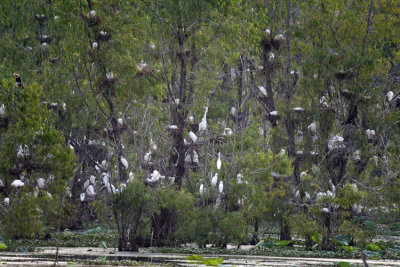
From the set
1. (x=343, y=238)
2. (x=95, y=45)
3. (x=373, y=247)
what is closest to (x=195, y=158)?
(x=95, y=45)

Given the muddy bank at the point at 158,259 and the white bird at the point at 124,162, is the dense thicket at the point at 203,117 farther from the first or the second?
the muddy bank at the point at 158,259

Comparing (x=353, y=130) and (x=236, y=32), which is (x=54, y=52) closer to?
(x=236, y=32)

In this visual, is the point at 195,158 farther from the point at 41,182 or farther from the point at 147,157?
the point at 41,182

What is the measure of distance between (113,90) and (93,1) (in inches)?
67.6

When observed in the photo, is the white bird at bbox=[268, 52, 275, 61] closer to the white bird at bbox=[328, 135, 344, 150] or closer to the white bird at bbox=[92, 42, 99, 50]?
the white bird at bbox=[328, 135, 344, 150]

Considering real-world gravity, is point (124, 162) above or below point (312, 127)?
below

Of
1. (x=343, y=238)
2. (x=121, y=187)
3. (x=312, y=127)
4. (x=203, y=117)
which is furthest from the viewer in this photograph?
(x=312, y=127)

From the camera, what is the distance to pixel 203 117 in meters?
15.8

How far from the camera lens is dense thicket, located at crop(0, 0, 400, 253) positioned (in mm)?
13305

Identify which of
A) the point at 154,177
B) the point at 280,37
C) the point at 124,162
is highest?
the point at 280,37

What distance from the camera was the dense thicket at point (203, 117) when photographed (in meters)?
13.3

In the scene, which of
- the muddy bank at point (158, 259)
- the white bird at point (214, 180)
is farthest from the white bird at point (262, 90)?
the muddy bank at point (158, 259)

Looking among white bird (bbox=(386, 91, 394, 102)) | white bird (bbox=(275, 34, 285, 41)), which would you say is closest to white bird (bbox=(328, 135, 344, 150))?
white bird (bbox=(386, 91, 394, 102))

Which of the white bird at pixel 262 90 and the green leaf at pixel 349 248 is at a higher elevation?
the white bird at pixel 262 90
